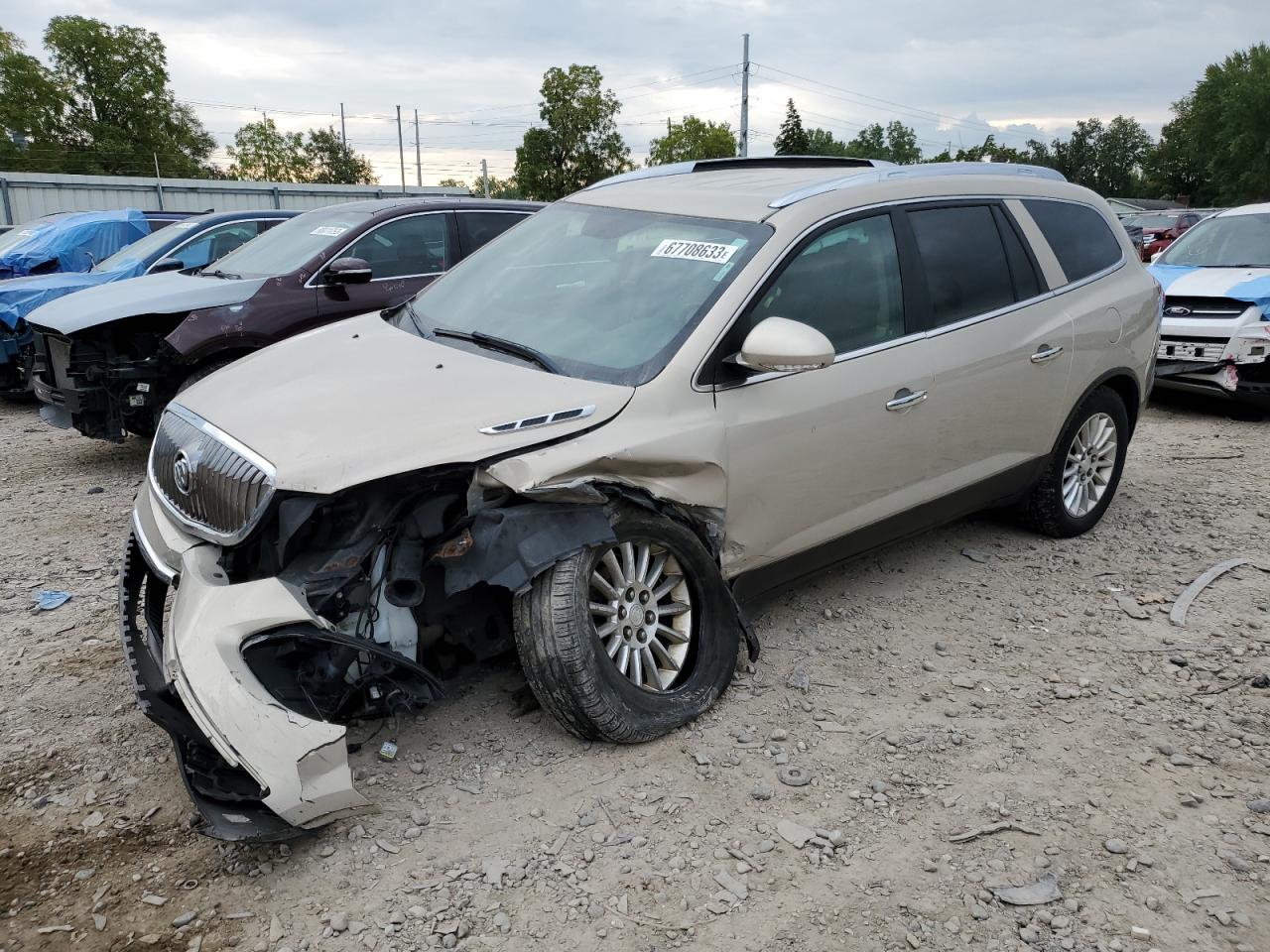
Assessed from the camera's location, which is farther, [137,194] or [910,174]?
[137,194]

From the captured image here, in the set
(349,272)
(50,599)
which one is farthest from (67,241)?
(50,599)

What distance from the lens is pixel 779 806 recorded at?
9.95ft

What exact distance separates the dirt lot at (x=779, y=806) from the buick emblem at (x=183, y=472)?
90cm

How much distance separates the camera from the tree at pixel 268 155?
249ft

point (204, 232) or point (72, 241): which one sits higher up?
point (204, 232)

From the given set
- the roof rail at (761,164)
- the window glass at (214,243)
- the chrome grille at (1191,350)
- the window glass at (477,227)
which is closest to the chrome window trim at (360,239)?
the window glass at (477,227)

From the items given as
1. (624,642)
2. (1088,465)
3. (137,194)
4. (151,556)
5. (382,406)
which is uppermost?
(137,194)

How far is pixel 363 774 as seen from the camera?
315cm

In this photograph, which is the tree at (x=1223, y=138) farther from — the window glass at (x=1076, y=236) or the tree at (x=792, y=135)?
the window glass at (x=1076, y=236)

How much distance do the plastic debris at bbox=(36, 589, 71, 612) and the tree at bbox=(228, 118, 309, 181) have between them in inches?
3070

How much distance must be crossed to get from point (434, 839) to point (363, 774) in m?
0.41

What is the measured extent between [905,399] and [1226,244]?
7.13 meters

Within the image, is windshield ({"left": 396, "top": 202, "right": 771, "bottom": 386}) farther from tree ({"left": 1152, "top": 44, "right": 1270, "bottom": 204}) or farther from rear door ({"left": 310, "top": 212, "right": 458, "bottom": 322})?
tree ({"left": 1152, "top": 44, "right": 1270, "bottom": 204})

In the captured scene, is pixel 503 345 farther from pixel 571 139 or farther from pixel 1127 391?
pixel 571 139
